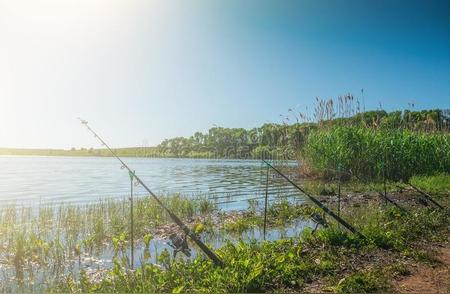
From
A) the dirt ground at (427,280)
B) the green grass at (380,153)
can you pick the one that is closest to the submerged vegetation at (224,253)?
the dirt ground at (427,280)

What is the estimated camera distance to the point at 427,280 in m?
6.78

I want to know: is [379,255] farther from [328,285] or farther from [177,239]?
[177,239]

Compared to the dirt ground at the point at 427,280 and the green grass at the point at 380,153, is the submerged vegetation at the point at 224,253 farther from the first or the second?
the green grass at the point at 380,153

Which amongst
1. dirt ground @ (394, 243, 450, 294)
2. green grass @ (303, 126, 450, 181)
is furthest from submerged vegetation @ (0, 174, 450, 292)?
green grass @ (303, 126, 450, 181)

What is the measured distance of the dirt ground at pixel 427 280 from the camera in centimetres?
637

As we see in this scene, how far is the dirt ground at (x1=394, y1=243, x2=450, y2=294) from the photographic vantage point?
6367mm

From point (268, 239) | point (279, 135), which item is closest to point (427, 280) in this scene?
point (268, 239)

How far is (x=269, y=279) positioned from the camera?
6613 millimetres

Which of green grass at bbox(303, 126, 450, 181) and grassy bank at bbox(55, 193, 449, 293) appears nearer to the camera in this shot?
grassy bank at bbox(55, 193, 449, 293)

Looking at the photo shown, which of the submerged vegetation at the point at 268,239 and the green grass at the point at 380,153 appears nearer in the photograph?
the submerged vegetation at the point at 268,239

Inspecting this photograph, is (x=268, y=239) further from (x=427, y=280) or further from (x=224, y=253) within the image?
(x=427, y=280)

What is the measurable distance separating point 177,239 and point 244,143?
398 feet

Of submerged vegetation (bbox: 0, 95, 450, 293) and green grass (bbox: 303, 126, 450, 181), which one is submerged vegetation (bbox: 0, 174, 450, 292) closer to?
submerged vegetation (bbox: 0, 95, 450, 293)

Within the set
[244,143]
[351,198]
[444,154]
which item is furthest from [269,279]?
[244,143]
